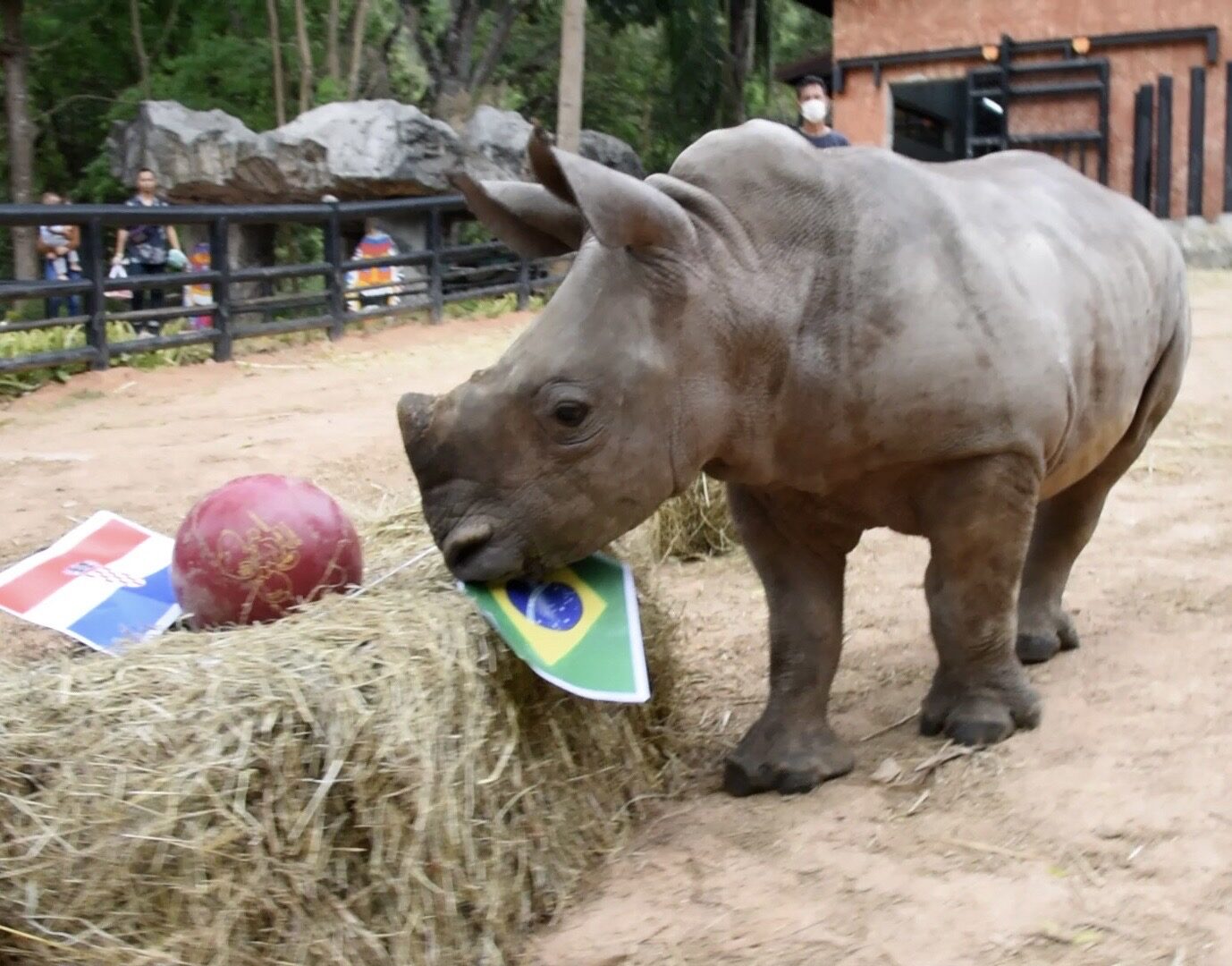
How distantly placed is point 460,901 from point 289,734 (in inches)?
20.7

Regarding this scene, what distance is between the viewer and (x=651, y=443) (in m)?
3.62

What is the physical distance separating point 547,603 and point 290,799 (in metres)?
0.80

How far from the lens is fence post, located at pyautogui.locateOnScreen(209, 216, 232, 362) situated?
491 inches

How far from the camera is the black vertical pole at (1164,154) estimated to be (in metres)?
18.3

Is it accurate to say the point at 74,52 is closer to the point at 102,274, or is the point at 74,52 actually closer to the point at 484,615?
the point at 102,274

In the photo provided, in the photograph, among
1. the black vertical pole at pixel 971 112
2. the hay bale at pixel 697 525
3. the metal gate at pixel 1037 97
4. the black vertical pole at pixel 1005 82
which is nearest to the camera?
the hay bale at pixel 697 525

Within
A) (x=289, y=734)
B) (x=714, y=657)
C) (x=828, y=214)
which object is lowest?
(x=714, y=657)

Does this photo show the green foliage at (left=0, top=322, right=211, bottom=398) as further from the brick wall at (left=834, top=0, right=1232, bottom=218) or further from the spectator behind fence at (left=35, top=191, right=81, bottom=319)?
the brick wall at (left=834, top=0, right=1232, bottom=218)

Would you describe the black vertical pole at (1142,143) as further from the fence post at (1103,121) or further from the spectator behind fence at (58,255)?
the spectator behind fence at (58,255)

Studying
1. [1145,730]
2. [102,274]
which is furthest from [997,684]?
[102,274]

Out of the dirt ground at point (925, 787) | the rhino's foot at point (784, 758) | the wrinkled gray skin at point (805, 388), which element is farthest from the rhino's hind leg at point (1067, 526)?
the rhino's foot at point (784, 758)

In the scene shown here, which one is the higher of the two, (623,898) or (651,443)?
(651,443)

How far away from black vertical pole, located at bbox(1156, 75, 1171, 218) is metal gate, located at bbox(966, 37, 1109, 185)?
0.65 metres

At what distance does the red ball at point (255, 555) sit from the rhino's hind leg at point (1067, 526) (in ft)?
8.10
